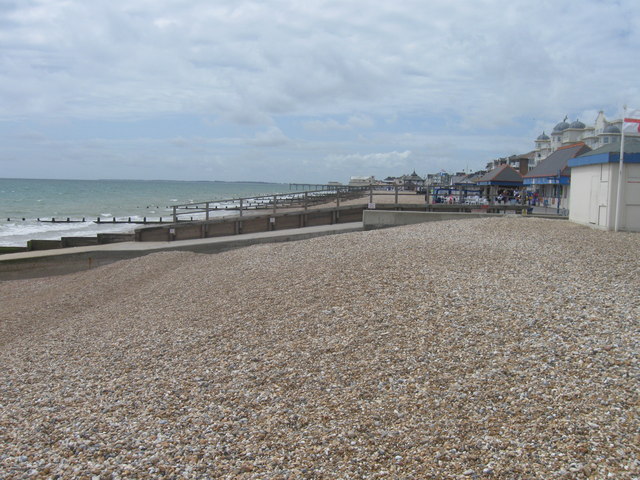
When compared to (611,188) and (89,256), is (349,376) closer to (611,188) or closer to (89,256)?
(611,188)

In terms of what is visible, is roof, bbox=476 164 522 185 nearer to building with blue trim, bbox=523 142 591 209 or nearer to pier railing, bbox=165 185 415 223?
building with blue trim, bbox=523 142 591 209

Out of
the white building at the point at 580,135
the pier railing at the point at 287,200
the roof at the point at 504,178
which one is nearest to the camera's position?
the pier railing at the point at 287,200

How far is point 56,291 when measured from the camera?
13.8 metres

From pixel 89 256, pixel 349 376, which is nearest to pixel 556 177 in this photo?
pixel 89 256

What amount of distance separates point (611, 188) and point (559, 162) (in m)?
14.1

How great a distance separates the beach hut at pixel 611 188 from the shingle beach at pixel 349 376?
414 cm

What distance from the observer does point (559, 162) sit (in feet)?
89.8

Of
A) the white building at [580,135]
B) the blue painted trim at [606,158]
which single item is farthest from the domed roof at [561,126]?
the blue painted trim at [606,158]

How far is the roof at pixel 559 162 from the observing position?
2598cm

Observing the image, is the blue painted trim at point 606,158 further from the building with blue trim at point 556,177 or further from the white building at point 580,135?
the white building at point 580,135

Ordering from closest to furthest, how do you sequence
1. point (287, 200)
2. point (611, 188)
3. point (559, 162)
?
point (611, 188) → point (287, 200) → point (559, 162)

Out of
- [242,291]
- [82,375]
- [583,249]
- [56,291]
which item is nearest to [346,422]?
[82,375]

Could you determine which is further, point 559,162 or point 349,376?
point 559,162

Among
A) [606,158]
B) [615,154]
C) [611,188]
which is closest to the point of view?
[615,154]
